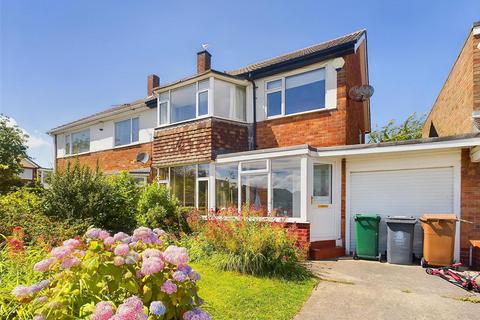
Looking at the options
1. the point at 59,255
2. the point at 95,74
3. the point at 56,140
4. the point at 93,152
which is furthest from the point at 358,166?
the point at 56,140

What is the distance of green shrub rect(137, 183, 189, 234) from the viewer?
10.4m

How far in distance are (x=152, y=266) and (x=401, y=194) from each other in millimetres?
8258

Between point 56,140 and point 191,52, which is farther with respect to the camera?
point 56,140

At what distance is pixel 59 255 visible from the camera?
2.46 metres

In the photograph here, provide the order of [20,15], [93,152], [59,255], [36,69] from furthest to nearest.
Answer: [93,152], [36,69], [20,15], [59,255]

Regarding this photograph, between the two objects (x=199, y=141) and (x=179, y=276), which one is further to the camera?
(x=199, y=141)

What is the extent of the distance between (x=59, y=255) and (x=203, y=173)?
369 inches

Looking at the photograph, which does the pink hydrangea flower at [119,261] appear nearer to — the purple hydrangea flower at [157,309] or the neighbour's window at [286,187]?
the purple hydrangea flower at [157,309]

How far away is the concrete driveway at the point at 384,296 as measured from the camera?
4.65 meters

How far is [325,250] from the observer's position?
864cm

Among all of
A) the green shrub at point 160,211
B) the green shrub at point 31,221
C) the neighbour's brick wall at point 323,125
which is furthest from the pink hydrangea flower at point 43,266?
the neighbour's brick wall at point 323,125

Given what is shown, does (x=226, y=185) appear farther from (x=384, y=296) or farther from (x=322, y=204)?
(x=384, y=296)

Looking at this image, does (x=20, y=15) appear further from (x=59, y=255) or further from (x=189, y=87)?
(x=59, y=255)

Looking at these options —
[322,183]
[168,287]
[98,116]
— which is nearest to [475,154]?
[322,183]
